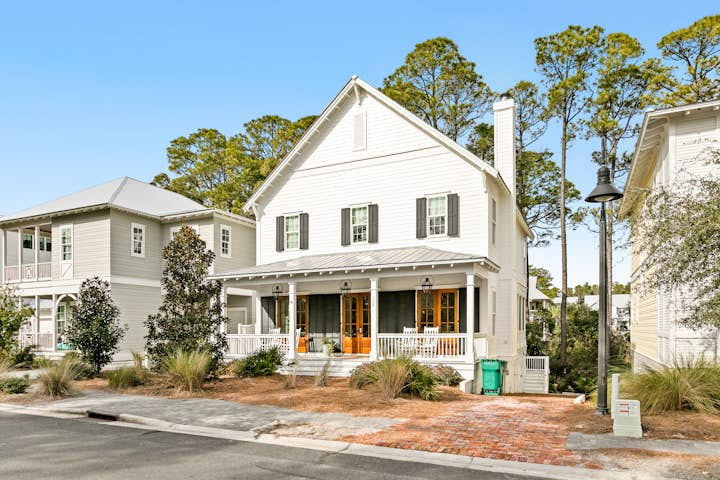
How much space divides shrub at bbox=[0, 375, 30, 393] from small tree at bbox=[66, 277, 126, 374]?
7.98ft

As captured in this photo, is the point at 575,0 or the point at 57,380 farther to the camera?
the point at 575,0

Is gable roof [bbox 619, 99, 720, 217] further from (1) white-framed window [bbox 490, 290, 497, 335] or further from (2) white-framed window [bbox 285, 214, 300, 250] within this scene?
(2) white-framed window [bbox 285, 214, 300, 250]

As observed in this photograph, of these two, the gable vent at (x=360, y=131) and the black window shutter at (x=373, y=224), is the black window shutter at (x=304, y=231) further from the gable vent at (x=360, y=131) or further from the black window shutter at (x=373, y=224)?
the gable vent at (x=360, y=131)

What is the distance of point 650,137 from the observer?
15.6 metres

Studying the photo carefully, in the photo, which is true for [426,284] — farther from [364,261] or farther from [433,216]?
[433,216]

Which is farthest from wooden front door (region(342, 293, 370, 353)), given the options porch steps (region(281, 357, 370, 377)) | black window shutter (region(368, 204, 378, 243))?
black window shutter (region(368, 204, 378, 243))

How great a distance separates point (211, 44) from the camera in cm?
1545

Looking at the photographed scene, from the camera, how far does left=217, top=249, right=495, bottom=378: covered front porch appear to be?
51.1ft

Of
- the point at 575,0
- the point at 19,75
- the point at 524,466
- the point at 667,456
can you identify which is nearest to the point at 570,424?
the point at 667,456

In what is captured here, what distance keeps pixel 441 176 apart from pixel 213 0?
9181 mm

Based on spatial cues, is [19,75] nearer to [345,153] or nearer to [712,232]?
[345,153]

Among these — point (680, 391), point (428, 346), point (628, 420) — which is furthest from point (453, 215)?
point (628, 420)

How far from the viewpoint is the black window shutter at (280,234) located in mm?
20703

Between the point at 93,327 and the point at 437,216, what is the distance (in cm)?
1195
